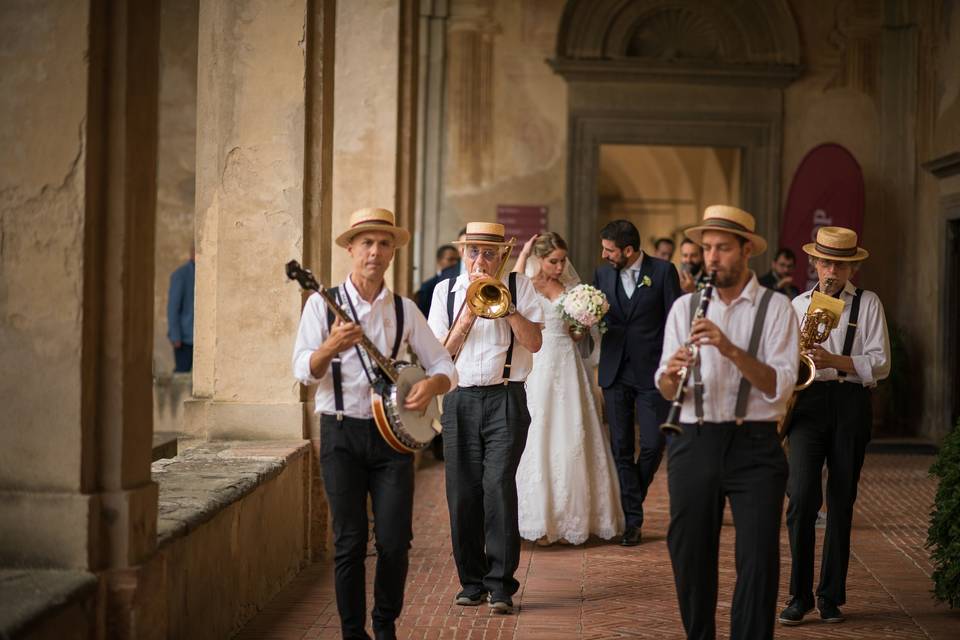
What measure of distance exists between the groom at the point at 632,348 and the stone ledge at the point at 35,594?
4886mm

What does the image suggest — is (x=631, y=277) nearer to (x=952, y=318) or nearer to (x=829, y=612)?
(x=829, y=612)

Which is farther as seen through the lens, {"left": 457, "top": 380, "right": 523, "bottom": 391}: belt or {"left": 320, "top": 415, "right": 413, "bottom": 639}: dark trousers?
{"left": 457, "top": 380, "right": 523, "bottom": 391}: belt

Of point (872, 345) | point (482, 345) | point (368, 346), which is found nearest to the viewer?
point (368, 346)

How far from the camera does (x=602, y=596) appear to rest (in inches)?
270

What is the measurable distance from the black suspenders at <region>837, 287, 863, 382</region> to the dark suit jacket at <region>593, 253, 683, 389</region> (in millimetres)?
2243

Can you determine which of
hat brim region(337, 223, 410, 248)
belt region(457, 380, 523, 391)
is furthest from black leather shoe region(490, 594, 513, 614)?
hat brim region(337, 223, 410, 248)

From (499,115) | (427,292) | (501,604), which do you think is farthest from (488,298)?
(499,115)

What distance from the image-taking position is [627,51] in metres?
16.2

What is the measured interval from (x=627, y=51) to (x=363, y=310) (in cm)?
1186

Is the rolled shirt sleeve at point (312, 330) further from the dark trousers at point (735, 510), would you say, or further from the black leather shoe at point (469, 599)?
the black leather shoe at point (469, 599)

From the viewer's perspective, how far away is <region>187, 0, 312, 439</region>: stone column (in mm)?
7398

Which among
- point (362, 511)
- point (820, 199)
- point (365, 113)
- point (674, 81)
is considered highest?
point (674, 81)

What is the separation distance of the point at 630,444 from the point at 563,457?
535 millimetres

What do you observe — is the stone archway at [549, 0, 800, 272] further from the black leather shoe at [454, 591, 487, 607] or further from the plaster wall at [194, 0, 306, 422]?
the black leather shoe at [454, 591, 487, 607]
